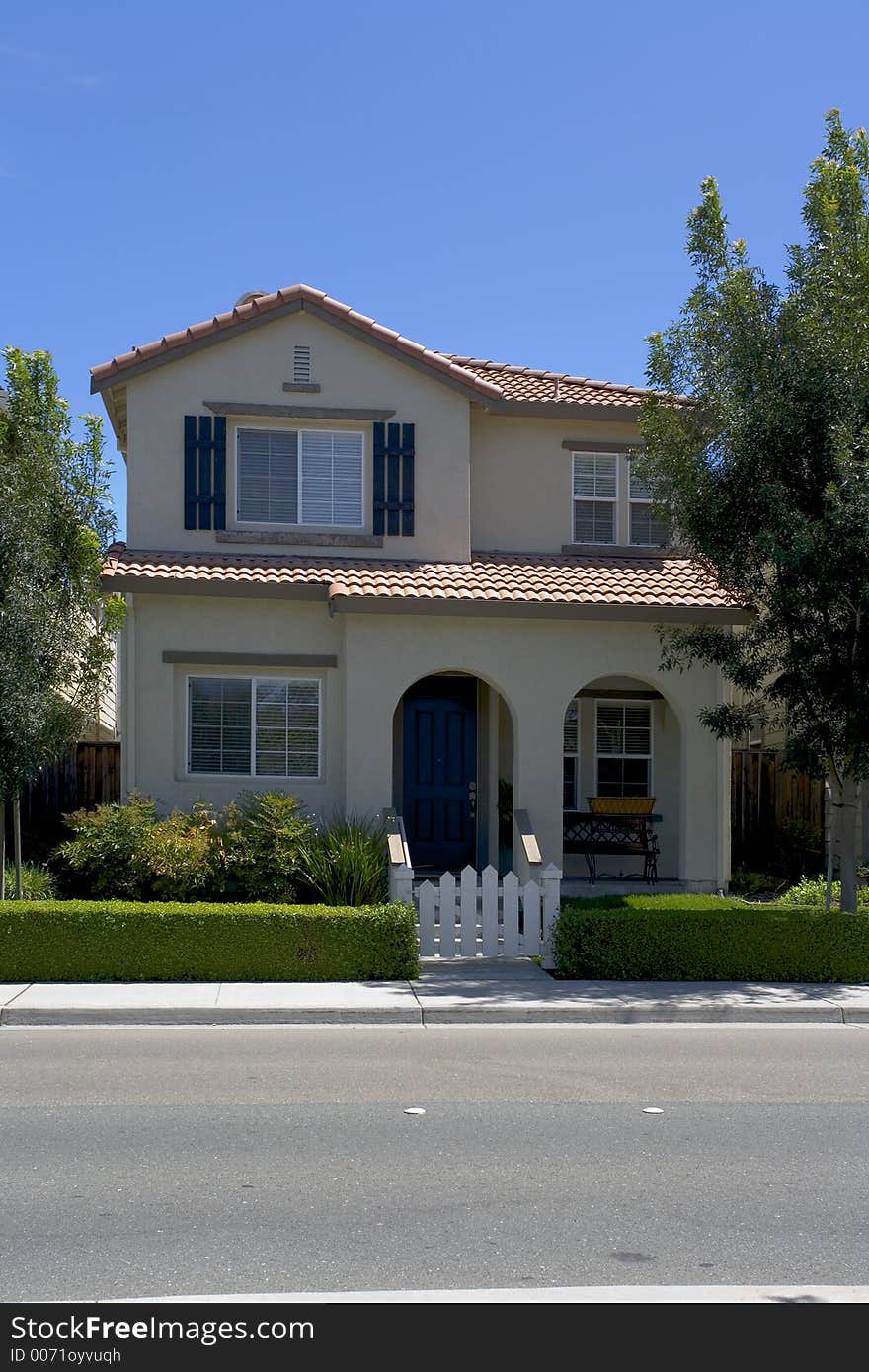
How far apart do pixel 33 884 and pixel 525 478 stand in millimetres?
8931

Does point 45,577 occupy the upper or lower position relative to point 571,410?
lower

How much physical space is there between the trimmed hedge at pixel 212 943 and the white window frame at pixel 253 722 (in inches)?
179

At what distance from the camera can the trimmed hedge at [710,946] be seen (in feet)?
44.3

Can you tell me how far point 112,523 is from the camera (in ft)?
51.9

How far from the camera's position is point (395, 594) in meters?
17.2

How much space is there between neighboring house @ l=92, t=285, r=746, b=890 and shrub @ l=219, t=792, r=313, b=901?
1.24m

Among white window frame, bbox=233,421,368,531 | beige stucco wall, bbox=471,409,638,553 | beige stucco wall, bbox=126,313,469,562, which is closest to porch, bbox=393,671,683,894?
beige stucco wall, bbox=471,409,638,553

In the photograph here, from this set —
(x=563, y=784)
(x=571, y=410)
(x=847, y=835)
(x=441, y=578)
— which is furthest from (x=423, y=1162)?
(x=571, y=410)

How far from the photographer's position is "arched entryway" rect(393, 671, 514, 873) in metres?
19.2

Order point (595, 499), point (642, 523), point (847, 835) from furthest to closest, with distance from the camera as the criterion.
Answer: point (642, 523), point (595, 499), point (847, 835)

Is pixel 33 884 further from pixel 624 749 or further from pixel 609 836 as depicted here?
pixel 624 749

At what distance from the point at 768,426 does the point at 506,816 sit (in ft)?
22.4
